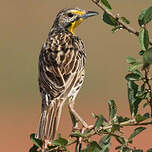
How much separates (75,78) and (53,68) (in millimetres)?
171

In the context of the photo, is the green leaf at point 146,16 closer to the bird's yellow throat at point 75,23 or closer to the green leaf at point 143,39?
the green leaf at point 143,39

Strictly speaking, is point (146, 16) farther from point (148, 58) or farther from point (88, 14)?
point (88, 14)

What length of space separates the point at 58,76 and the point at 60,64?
14 centimetres

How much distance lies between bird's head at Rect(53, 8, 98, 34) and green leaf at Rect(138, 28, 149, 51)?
2.39 m

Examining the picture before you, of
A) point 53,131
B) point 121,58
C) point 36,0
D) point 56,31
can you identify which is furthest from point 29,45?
point 53,131

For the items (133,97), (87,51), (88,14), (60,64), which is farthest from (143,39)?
(87,51)

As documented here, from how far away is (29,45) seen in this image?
21.1m

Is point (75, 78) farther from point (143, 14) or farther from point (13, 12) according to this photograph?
point (13, 12)

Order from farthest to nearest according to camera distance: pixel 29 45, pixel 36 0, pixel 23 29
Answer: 1. pixel 36 0
2. pixel 23 29
3. pixel 29 45

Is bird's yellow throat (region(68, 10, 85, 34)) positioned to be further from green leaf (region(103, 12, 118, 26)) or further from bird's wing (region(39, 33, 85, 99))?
green leaf (region(103, 12, 118, 26))

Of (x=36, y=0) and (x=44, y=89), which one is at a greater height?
(x=36, y=0)

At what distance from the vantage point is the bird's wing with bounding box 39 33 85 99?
15.0ft

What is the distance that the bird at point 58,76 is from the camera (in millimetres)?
4297

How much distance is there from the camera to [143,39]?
3.11m
